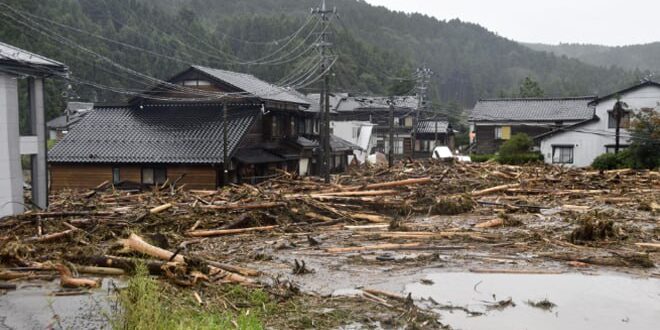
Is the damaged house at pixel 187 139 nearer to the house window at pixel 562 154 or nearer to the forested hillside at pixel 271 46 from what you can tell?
the forested hillside at pixel 271 46

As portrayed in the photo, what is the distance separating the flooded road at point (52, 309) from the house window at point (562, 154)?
35482 millimetres

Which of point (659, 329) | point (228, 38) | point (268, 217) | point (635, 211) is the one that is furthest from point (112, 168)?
point (228, 38)

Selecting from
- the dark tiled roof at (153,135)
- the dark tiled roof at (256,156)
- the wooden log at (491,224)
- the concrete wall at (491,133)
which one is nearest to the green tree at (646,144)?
the concrete wall at (491,133)

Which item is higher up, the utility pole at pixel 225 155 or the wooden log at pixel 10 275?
the utility pole at pixel 225 155

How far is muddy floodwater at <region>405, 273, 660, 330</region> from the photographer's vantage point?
6.86 metres

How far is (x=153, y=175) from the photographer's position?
2638cm

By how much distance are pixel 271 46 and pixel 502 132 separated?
39.4 metres

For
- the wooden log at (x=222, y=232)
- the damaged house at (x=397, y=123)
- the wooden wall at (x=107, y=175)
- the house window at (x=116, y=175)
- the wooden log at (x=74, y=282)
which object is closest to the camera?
the wooden log at (x=74, y=282)

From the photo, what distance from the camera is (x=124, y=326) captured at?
17.7ft

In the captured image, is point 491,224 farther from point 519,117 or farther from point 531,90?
point 531,90

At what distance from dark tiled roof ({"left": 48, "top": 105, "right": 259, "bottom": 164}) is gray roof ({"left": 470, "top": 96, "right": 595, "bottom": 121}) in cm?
2688

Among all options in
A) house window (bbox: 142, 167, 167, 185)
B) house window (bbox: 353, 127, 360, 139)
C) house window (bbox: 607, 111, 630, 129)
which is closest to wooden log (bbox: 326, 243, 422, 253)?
house window (bbox: 142, 167, 167, 185)

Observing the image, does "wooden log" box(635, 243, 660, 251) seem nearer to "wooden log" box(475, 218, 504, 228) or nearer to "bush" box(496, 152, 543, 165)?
"wooden log" box(475, 218, 504, 228)

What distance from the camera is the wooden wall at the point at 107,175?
2562 cm
